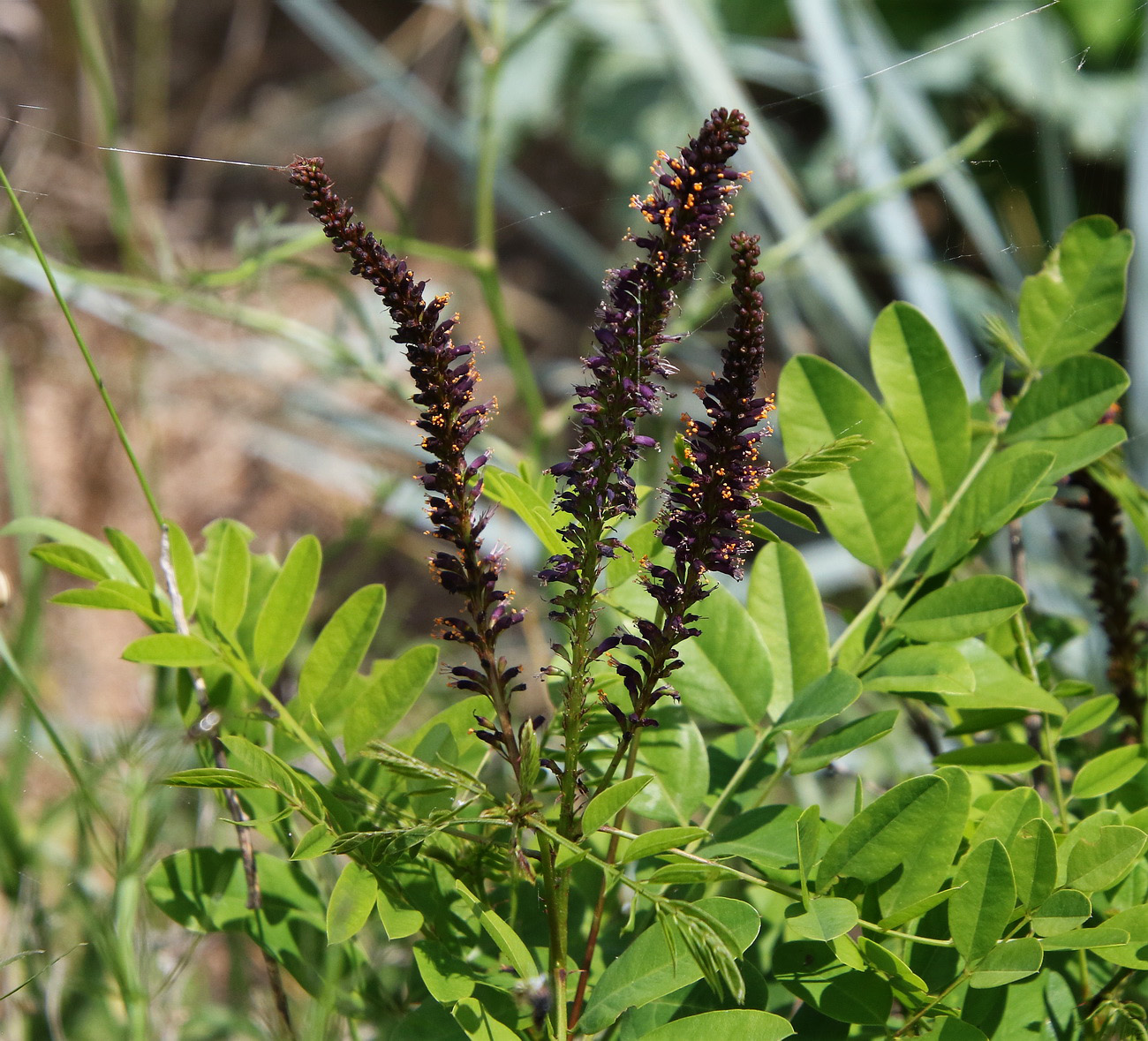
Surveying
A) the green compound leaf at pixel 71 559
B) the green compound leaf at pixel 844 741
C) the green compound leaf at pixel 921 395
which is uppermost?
the green compound leaf at pixel 921 395

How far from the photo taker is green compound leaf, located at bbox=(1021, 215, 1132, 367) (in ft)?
1.30

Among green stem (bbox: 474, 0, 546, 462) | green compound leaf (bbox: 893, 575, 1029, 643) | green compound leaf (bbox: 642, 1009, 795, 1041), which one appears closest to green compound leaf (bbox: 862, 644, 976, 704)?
green compound leaf (bbox: 893, 575, 1029, 643)

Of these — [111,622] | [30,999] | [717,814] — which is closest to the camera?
[717,814]

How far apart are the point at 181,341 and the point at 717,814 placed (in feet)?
3.90

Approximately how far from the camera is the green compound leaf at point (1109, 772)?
0.36 m

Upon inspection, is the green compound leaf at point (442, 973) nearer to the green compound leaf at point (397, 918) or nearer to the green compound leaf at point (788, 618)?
the green compound leaf at point (397, 918)

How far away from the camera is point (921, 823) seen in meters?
0.30

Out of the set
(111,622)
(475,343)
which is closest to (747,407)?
(475,343)

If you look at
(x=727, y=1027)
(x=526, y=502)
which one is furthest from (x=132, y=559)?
(x=727, y=1027)

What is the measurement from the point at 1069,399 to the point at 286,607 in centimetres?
31

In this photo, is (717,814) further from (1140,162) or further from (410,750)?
(1140,162)

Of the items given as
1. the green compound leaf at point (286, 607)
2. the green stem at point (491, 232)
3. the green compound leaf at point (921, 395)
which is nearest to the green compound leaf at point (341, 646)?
the green compound leaf at point (286, 607)

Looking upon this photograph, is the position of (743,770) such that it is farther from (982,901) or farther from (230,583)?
(230,583)

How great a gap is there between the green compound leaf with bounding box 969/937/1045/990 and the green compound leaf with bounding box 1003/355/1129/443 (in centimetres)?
20
